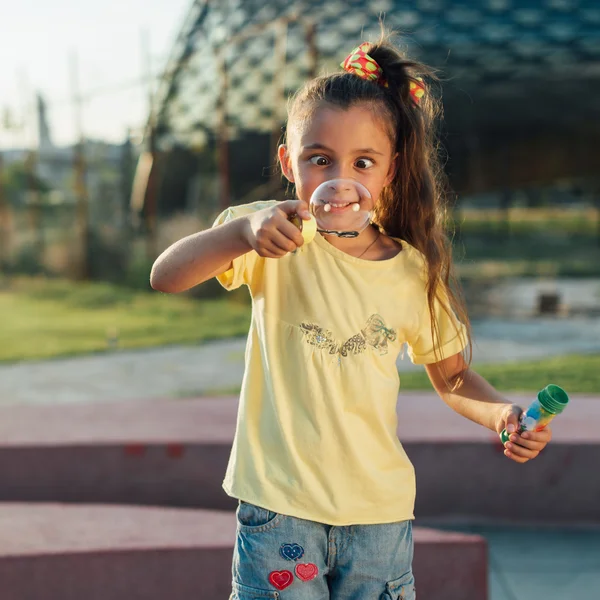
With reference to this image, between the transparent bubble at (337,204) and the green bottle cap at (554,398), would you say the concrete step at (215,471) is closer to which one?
the green bottle cap at (554,398)

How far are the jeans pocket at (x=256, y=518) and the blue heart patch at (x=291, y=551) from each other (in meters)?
0.05

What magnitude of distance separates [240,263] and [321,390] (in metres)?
0.28

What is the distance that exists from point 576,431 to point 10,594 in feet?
7.15

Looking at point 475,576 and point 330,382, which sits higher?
point 330,382

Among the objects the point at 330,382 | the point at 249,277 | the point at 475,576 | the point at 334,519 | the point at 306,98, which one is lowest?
the point at 475,576

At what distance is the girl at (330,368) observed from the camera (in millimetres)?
1629

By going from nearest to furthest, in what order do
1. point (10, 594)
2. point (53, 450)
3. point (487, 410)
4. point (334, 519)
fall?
point (334, 519)
point (487, 410)
point (10, 594)
point (53, 450)

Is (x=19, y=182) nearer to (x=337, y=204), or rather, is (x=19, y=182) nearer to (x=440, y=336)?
(x=440, y=336)

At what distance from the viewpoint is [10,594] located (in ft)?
8.06

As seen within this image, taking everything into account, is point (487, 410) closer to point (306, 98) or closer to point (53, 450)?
point (306, 98)

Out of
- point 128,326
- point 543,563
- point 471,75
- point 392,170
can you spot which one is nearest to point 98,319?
point 128,326

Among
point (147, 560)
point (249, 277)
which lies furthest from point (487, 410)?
point (147, 560)

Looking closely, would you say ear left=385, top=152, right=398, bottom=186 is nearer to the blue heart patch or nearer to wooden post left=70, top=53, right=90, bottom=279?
the blue heart patch

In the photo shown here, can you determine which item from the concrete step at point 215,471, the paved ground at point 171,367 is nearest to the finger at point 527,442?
the concrete step at point 215,471
